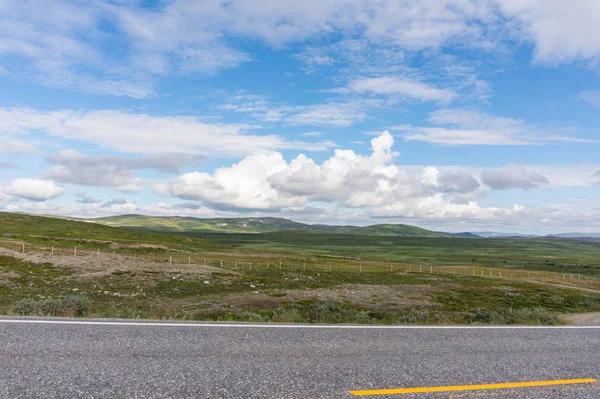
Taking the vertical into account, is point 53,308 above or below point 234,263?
above

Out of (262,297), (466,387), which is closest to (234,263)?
(262,297)

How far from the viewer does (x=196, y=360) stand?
7.50 metres

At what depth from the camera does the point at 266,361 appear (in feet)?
25.0

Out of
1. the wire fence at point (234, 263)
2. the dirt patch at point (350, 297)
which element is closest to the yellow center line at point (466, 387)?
the dirt patch at point (350, 297)

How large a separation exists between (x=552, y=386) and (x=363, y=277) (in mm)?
49972

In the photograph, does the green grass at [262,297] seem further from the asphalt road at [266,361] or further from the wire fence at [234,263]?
the wire fence at [234,263]

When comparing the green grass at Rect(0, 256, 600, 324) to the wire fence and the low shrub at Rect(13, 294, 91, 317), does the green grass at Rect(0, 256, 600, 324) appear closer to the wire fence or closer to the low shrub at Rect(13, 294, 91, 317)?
the low shrub at Rect(13, 294, 91, 317)

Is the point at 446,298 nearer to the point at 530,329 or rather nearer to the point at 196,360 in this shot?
the point at 530,329

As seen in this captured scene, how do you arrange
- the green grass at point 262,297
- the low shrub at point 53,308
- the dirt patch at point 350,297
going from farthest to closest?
the dirt patch at point 350,297, the green grass at point 262,297, the low shrub at point 53,308

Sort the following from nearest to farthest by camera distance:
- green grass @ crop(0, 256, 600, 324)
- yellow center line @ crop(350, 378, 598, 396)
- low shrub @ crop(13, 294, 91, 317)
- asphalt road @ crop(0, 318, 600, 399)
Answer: asphalt road @ crop(0, 318, 600, 399) < yellow center line @ crop(350, 378, 598, 396) < low shrub @ crop(13, 294, 91, 317) < green grass @ crop(0, 256, 600, 324)

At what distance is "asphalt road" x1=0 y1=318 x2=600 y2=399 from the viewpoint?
6246 mm

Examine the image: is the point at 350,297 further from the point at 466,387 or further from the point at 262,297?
the point at 466,387

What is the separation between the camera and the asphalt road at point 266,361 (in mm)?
6246

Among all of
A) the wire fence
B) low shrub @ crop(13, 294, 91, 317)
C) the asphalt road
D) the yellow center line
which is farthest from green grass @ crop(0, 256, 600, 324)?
the yellow center line
